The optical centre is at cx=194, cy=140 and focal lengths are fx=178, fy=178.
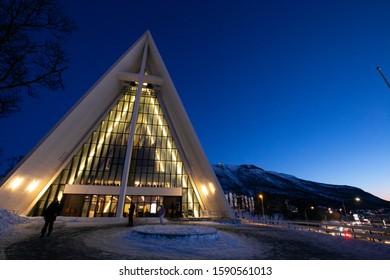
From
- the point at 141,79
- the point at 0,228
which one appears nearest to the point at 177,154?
the point at 141,79

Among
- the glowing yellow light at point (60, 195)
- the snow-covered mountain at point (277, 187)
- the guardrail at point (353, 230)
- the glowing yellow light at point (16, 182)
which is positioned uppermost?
the snow-covered mountain at point (277, 187)

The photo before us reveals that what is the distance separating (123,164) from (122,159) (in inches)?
32.2

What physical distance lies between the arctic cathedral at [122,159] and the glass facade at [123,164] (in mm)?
111

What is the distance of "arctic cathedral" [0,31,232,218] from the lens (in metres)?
18.5

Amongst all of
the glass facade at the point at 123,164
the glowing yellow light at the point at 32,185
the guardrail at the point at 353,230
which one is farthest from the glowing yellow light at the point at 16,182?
the guardrail at the point at 353,230

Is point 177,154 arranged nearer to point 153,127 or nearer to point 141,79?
point 153,127

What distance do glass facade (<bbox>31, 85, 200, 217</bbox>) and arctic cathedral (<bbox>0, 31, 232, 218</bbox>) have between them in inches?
4.4

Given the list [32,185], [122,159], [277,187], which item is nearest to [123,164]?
[122,159]

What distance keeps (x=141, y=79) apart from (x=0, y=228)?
Answer: 68.4 ft

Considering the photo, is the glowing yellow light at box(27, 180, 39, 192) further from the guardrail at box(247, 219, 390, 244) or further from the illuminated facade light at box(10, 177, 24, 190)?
the guardrail at box(247, 219, 390, 244)

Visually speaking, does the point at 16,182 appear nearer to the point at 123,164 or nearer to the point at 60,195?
the point at 60,195

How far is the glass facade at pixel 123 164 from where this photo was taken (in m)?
22.0

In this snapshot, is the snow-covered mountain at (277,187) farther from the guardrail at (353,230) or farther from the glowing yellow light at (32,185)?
the glowing yellow light at (32,185)

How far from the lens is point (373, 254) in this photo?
5.52m
